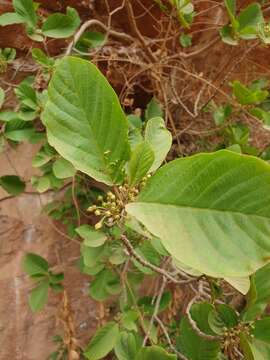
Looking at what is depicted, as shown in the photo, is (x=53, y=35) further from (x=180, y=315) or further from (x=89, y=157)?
(x=180, y=315)

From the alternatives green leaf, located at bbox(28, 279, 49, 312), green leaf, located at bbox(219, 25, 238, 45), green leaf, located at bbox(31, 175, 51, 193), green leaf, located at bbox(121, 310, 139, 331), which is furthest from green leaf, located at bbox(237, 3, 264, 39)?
green leaf, located at bbox(28, 279, 49, 312)

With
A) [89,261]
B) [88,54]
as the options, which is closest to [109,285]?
[89,261]

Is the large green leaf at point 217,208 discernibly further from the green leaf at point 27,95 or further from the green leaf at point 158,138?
the green leaf at point 27,95

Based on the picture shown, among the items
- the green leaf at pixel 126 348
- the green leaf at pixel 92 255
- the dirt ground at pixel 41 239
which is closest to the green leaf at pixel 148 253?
the green leaf at pixel 92 255

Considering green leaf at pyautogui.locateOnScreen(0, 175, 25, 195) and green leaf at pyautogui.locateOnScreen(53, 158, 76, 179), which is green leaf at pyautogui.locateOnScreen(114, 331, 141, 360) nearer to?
green leaf at pyautogui.locateOnScreen(53, 158, 76, 179)

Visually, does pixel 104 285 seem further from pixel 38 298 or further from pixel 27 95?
pixel 27 95

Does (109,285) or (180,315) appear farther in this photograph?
(180,315)

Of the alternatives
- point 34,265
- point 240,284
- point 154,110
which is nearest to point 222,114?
point 154,110
